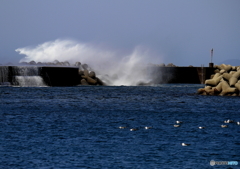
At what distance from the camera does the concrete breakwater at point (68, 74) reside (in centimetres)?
8225

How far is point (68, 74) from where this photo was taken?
86688mm

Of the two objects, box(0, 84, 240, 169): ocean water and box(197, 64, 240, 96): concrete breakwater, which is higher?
box(197, 64, 240, 96): concrete breakwater

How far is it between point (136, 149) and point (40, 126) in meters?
9.17

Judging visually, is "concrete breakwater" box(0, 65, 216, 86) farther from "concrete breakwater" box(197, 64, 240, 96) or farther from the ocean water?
the ocean water

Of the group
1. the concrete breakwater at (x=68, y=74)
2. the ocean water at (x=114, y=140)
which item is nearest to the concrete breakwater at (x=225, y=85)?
the ocean water at (x=114, y=140)

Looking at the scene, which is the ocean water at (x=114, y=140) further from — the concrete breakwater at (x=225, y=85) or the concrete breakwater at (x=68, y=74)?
the concrete breakwater at (x=68, y=74)

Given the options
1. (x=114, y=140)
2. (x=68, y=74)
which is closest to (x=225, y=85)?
(x=68, y=74)

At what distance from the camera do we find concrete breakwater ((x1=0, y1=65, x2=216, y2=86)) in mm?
82250

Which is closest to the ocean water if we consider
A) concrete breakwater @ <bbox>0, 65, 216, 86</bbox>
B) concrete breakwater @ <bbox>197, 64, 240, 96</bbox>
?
concrete breakwater @ <bbox>197, 64, 240, 96</bbox>

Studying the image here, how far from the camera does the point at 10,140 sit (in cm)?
2353

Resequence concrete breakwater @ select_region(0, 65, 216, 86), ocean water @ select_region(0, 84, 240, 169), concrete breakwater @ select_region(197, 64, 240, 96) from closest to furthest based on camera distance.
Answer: ocean water @ select_region(0, 84, 240, 169) < concrete breakwater @ select_region(197, 64, 240, 96) < concrete breakwater @ select_region(0, 65, 216, 86)

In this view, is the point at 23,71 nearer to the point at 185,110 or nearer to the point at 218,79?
the point at 218,79

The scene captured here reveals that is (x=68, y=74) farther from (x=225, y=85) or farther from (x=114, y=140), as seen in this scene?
(x=114, y=140)

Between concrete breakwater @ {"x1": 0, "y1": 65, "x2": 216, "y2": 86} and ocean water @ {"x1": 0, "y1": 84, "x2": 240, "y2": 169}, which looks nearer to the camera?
ocean water @ {"x1": 0, "y1": 84, "x2": 240, "y2": 169}
